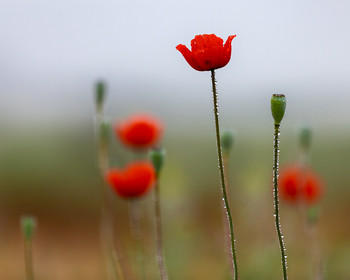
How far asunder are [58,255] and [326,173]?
243 centimetres

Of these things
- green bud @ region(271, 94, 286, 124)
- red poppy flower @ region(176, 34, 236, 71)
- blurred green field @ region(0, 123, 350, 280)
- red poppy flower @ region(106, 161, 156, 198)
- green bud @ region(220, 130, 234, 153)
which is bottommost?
blurred green field @ region(0, 123, 350, 280)

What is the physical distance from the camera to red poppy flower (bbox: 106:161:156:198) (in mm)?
1624

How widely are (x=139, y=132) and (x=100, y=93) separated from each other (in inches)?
18.2

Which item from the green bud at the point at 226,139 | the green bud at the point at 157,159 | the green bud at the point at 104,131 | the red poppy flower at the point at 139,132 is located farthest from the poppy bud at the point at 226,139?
the red poppy flower at the point at 139,132

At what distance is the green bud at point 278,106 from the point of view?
90 cm

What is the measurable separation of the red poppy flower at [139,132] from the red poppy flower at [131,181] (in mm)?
253

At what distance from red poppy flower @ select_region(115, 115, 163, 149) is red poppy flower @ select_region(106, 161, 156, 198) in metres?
0.25

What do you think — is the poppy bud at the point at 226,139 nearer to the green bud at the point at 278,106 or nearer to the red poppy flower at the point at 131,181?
the green bud at the point at 278,106

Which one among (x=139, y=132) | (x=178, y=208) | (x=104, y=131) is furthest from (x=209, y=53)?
(x=178, y=208)

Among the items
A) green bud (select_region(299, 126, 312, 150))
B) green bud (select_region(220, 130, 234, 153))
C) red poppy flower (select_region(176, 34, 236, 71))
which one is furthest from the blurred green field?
red poppy flower (select_region(176, 34, 236, 71))

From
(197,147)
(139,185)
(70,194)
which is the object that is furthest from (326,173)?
(139,185)

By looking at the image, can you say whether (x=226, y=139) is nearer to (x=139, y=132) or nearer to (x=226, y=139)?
(x=226, y=139)

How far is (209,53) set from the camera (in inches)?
38.2

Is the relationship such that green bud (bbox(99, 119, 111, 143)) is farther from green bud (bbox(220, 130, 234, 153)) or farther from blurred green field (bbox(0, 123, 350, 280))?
blurred green field (bbox(0, 123, 350, 280))
